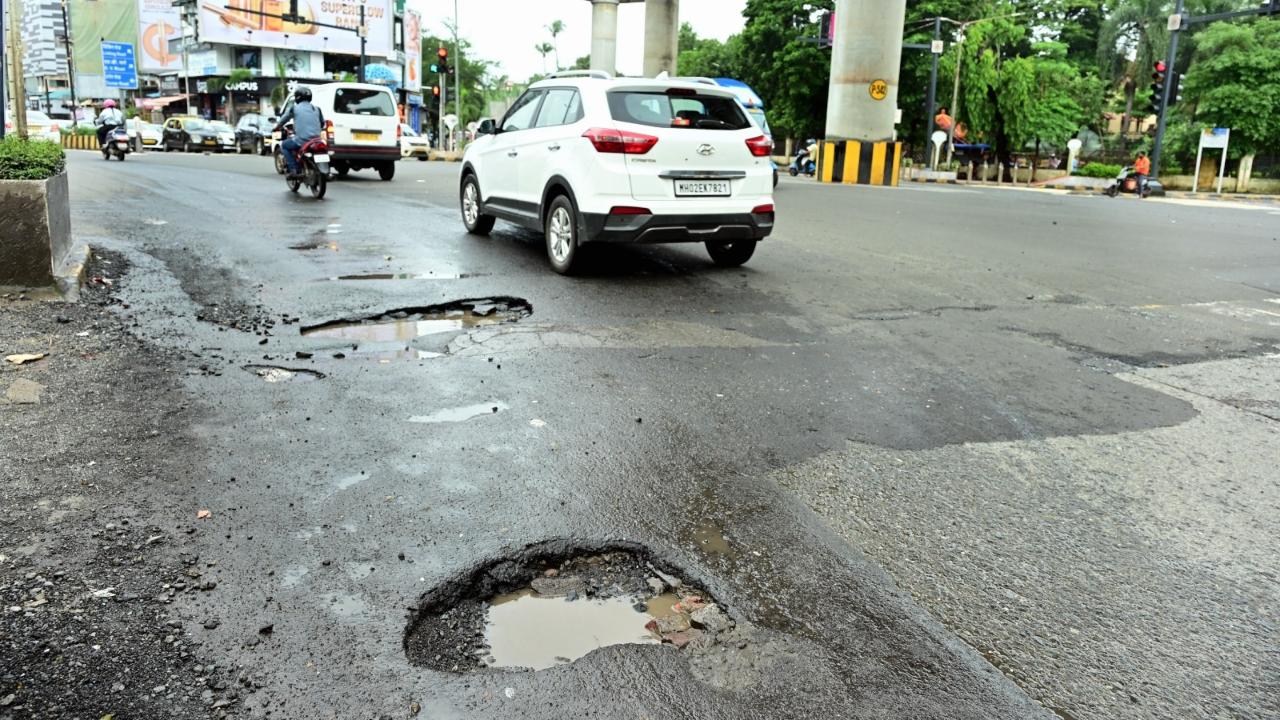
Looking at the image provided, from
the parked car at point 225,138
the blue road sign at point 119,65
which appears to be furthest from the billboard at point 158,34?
the parked car at point 225,138

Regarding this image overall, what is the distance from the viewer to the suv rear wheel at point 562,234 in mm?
8273

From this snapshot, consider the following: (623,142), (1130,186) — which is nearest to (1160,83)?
(1130,186)

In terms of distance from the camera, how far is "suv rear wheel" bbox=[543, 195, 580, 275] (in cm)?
827

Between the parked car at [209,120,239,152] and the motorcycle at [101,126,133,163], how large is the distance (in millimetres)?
13387

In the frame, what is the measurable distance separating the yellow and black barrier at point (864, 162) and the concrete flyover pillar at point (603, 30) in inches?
533

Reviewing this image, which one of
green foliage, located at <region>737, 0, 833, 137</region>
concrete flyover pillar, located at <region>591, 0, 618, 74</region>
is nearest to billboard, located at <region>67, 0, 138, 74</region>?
green foliage, located at <region>737, 0, 833, 137</region>

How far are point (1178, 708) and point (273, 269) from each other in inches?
304

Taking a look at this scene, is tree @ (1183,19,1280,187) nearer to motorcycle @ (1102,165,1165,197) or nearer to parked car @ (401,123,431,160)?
motorcycle @ (1102,165,1165,197)

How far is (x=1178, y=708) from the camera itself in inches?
96.4

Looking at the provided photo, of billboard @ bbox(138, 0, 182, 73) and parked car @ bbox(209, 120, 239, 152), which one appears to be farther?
billboard @ bbox(138, 0, 182, 73)

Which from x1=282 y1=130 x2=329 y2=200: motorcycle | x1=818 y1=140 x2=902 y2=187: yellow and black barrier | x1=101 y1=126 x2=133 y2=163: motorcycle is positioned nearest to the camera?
x1=282 y1=130 x2=329 y2=200: motorcycle

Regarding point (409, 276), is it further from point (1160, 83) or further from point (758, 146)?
point (1160, 83)

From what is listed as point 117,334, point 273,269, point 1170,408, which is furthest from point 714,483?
point 273,269

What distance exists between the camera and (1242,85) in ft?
136
